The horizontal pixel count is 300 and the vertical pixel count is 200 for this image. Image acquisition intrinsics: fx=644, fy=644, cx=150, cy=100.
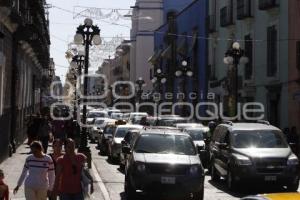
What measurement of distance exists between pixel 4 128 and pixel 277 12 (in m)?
15.8

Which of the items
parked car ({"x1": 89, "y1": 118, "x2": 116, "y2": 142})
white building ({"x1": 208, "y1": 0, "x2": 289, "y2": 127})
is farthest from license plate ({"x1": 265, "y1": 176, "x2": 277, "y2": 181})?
parked car ({"x1": 89, "y1": 118, "x2": 116, "y2": 142})

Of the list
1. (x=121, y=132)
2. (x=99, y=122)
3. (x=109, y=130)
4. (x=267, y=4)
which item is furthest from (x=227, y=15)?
(x=121, y=132)

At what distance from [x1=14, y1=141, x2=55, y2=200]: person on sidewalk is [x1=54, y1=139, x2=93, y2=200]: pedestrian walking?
0.29 metres

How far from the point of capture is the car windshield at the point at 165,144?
51.3 feet

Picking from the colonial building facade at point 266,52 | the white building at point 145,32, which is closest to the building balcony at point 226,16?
the colonial building facade at point 266,52

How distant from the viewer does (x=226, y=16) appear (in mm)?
41625

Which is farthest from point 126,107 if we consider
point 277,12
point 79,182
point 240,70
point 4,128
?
point 79,182

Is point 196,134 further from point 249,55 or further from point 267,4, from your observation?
point 249,55

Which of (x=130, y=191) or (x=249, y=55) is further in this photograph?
(x=249, y=55)

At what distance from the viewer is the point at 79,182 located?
1020 centimetres

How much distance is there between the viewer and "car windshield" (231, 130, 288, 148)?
17859 millimetres

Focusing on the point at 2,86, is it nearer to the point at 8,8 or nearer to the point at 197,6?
the point at 8,8

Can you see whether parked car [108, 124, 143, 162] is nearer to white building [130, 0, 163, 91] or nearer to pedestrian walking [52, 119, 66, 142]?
pedestrian walking [52, 119, 66, 142]

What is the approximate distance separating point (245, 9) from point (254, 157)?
2141cm
